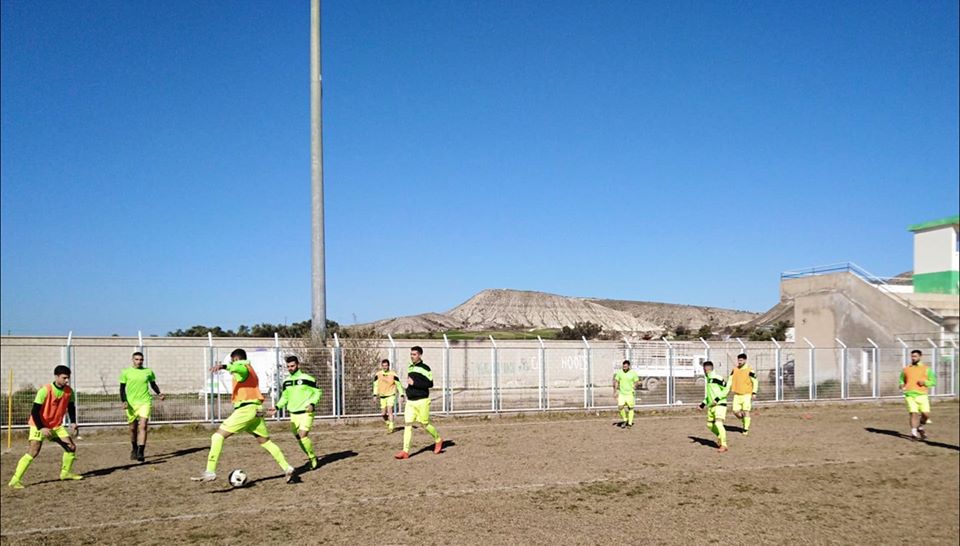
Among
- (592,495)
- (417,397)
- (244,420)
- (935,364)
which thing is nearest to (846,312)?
(935,364)

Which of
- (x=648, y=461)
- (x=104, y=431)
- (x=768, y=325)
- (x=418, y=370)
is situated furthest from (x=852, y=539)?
(x=104, y=431)

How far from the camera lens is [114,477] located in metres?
12.0

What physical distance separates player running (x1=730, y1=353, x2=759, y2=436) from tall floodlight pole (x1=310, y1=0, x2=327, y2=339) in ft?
34.7

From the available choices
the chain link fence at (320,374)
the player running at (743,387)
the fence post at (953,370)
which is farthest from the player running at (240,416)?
the fence post at (953,370)

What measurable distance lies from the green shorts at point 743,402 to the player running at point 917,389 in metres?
1.47

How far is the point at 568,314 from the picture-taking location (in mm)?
5688

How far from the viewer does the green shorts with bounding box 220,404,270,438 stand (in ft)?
34.4

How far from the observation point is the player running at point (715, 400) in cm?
682

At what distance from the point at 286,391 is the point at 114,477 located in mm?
3182

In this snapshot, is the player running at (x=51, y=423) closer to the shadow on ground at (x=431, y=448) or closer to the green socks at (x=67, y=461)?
the green socks at (x=67, y=461)

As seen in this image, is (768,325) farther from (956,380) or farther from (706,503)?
(706,503)

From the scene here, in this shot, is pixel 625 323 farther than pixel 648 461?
No

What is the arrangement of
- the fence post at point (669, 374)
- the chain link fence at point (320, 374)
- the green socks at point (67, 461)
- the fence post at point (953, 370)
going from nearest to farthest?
the fence post at point (953, 370), the fence post at point (669, 374), the green socks at point (67, 461), the chain link fence at point (320, 374)

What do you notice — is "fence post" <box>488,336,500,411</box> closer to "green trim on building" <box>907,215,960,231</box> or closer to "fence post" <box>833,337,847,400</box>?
"fence post" <box>833,337,847,400</box>
